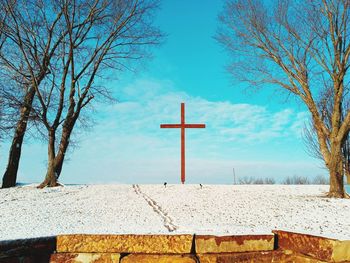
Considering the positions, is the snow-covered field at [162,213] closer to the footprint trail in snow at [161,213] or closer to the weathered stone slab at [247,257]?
the footprint trail in snow at [161,213]

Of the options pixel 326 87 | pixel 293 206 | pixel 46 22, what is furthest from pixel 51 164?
pixel 326 87

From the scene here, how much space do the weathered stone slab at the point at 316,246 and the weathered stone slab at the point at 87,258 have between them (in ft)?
5.51

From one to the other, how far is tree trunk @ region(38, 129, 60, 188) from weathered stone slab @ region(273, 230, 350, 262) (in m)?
9.61

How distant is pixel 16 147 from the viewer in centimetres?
1305

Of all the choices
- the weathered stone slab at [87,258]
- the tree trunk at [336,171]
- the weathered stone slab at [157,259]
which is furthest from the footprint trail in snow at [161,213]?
the tree trunk at [336,171]

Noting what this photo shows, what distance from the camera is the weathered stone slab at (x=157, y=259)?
3.28 meters

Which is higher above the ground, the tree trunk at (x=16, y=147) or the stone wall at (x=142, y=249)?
the tree trunk at (x=16, y=147)

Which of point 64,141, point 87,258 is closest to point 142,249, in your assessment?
point 87,258

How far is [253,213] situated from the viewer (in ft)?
20.8

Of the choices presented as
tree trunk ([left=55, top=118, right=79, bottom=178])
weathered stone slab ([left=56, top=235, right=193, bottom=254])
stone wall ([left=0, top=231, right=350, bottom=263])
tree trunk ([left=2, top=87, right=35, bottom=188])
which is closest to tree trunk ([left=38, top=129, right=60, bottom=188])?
tree trunk ([left=55, top=118, right=79, bottom=178])

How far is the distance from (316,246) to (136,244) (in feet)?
5.60

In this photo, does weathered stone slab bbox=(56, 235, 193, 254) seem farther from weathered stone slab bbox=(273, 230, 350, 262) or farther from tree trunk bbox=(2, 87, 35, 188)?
tree trunk bbox=(2, 87, 35, 188)

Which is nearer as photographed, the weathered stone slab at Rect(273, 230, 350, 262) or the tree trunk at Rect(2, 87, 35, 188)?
the weathered stone slab at Rect(273, 230, 350, 262)

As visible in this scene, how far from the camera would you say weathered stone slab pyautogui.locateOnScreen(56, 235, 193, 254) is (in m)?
3.28
